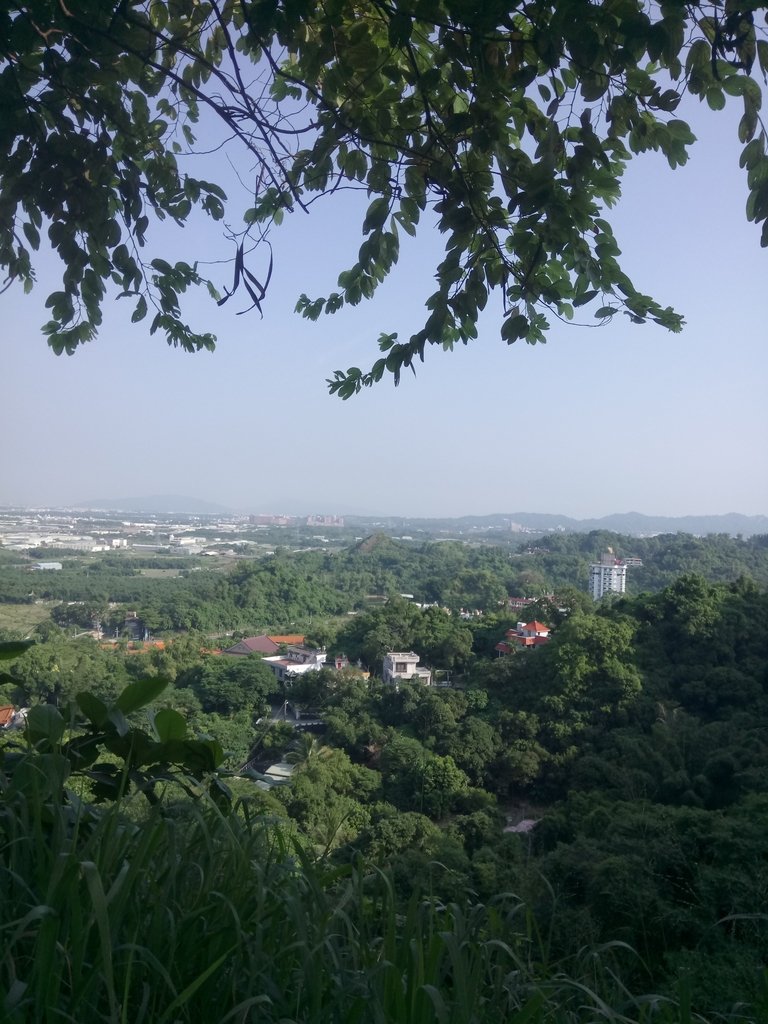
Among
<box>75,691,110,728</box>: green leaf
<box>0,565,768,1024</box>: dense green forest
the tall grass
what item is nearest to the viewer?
the tall grass

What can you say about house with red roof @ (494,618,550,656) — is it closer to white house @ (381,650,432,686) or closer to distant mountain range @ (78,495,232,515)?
white house @ (381,650,432,686)

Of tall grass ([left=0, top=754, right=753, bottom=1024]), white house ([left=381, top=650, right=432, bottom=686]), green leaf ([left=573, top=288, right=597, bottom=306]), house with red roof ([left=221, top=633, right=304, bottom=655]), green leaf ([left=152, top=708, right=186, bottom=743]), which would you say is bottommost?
house with red roof ([left=221, top=633, right=304, bottom=655])

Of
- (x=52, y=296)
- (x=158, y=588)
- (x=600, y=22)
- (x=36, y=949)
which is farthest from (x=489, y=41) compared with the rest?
(x=158, y=588)

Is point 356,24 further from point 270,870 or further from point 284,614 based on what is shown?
point 284,614

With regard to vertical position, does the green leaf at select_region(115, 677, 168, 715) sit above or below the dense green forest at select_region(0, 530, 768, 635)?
above

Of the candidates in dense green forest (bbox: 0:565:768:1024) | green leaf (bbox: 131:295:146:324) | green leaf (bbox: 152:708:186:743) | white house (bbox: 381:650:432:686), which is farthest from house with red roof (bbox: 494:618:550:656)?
green leaf (bbox: 152:708:186:743)

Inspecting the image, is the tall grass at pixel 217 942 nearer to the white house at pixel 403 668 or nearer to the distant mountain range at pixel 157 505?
the white house at pixel 403 668

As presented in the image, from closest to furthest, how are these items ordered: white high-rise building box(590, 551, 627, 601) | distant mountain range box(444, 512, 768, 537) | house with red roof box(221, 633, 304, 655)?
1. house with red roof box(221, 633, 304, 655)
2. white high-rise building box(590, 551, 627, 601)
3. distant mountain range box(444, 512, 768, 537)

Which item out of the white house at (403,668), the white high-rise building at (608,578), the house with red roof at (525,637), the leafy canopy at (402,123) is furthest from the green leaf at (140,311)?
the white high-rise building at (608,578)

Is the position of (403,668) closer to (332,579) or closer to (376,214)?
(376,214)
